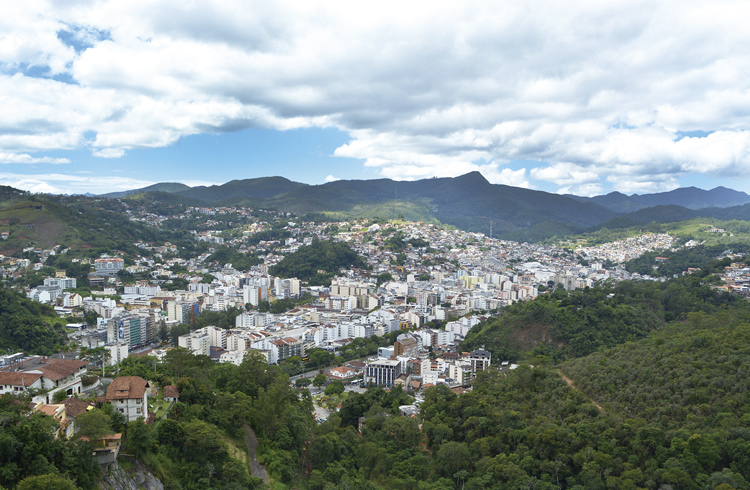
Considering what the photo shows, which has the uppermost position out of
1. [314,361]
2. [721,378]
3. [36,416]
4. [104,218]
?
[104,218]

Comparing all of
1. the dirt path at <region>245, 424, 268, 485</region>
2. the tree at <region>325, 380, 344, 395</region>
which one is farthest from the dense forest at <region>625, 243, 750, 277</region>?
the dirt path at <region>245, 424, 268, 485</region>

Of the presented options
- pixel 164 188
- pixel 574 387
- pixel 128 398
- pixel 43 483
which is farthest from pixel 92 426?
pixel 164 188

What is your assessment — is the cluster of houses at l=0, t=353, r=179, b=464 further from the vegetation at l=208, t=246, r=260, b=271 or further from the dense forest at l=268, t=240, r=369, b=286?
the vegetation at l=208, t=246, r=260, b=271

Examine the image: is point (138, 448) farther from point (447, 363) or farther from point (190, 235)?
point (190, 235)

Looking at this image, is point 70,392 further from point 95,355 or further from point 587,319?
point 587,319

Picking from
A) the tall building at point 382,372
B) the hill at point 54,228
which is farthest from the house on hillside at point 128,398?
the hill at point 54,228

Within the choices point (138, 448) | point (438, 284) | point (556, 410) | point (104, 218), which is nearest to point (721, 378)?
point (556, 410)
